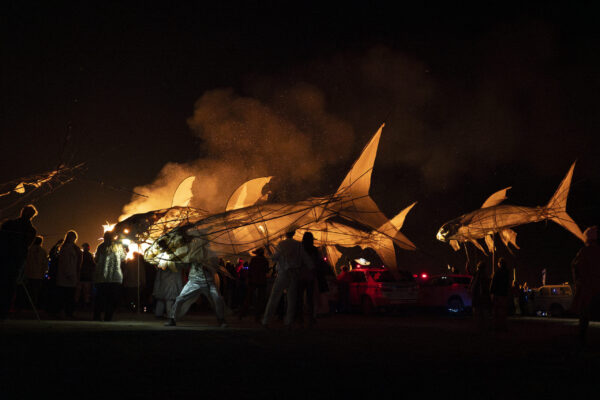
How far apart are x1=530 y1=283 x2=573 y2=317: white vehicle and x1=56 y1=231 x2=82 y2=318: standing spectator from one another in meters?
16.1

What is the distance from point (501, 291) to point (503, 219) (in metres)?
7.27

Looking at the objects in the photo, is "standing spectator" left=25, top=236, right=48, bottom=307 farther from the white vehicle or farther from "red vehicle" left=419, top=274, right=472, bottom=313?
the white vehicle

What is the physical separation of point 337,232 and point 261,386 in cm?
1361

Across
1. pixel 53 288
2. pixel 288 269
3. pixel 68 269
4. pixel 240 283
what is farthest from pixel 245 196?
pixel 240 283

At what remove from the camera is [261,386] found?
5086mm

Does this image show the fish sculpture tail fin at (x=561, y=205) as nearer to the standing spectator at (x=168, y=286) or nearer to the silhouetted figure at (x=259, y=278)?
the silhouetted figure at (x=259, y=278)

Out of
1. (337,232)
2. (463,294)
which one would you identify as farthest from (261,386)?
(463,294)

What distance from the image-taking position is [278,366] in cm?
627

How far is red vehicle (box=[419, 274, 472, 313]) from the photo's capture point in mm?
21953

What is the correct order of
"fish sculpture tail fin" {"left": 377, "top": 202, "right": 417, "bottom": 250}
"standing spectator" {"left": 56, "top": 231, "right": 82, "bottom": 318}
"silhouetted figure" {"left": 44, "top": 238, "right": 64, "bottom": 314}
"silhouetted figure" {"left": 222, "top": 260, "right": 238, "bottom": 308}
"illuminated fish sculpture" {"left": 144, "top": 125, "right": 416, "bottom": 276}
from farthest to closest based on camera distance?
"silhouetted figure" {"left": 222, "top": 260, "right": 238, "bottom": 308} < "silhouetted figure" {"left": 44, "top": 238, "right": 64, "bottom": 314} < "standing spectator" {"left": 56, "top": 231, "right": 82, "bottom": 318} < "fish sculpture tail fin" {"left": 377, "top": 202, "right": 417, "bottom": 250} < "illuminated fish sculpture" {"left": 144, "top": 125, "right": 416, "bottom": 276}

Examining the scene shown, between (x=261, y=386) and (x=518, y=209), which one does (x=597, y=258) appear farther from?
(x=518, y=209)

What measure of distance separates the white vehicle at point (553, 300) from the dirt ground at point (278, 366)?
524 inches

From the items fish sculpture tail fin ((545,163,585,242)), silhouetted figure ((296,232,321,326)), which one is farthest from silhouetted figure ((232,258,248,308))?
fish sculpture tail fin ((545,163,585,242))

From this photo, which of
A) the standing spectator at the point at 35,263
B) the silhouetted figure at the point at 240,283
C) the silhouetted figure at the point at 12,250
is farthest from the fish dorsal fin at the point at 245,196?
the silhouetted figure at the point at 12,250
